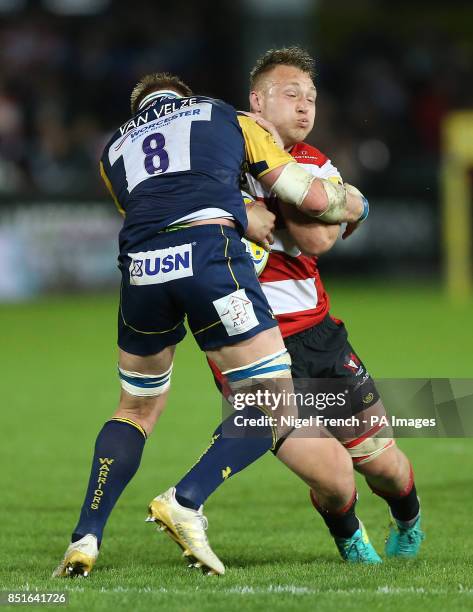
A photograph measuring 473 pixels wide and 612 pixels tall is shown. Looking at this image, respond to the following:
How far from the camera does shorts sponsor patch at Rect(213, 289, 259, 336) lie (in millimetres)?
4602

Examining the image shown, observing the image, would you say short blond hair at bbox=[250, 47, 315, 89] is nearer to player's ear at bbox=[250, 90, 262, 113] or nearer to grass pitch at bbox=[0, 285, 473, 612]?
player's ear at bbox=[250, 90, 262, 113]

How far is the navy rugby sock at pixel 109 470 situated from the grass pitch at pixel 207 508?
22 centimetres

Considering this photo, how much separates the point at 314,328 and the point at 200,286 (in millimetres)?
789

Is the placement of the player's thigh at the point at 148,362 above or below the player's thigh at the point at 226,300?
below

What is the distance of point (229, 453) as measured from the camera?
4789 mm

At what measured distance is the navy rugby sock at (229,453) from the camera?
4.69 meters

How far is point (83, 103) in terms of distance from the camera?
65.9 ft

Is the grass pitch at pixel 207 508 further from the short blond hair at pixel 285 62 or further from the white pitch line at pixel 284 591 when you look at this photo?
the short blond hair at pixel 285 62

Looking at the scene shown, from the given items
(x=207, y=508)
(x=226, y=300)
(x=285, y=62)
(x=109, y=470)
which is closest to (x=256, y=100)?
(x=285, y=62)

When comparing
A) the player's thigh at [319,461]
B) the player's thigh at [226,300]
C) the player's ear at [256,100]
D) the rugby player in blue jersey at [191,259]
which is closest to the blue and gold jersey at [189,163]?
the rugby player in blue jersey at [191,259]

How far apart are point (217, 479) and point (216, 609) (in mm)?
677

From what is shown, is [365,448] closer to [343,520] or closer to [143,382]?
[343,520]

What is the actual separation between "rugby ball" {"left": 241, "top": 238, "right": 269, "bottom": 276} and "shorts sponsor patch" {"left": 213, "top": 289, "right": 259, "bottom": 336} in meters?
0.34

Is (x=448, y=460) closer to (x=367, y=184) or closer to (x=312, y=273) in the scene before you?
(x=312, y=273)
